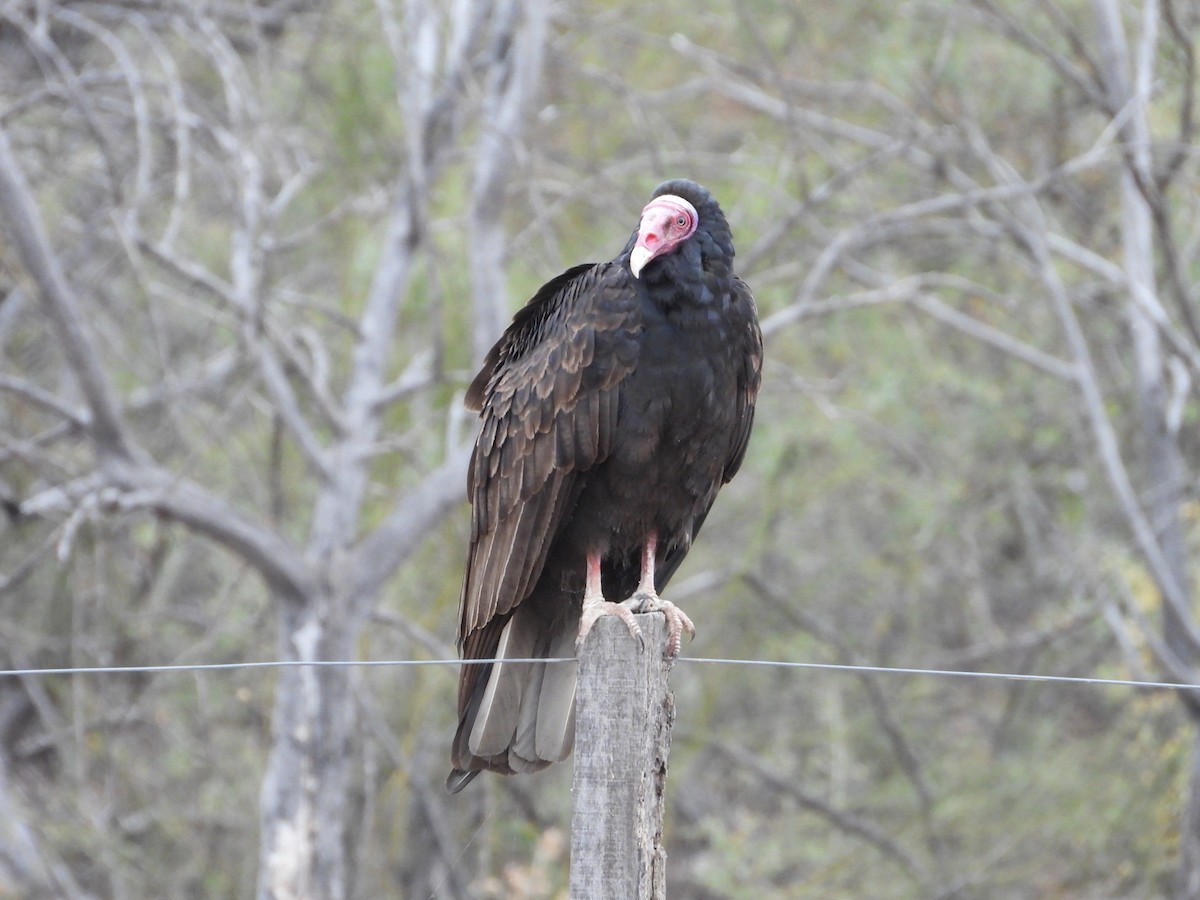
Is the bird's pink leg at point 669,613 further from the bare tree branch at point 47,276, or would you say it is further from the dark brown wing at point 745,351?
the bare tree branch at point 47,276

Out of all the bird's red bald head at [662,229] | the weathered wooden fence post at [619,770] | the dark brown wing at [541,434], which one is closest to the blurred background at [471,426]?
the dark brown wing at [541,434]

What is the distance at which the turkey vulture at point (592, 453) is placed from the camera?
2.86 metres

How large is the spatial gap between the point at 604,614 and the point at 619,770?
29cm

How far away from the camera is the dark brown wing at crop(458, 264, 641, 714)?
9.55 ft

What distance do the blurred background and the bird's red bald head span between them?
2.04 m

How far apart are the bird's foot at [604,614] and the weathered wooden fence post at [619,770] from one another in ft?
0.04

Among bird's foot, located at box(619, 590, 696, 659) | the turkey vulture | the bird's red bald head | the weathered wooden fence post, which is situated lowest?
the weathered wooden fence post

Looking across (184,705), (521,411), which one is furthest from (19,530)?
(521,411)

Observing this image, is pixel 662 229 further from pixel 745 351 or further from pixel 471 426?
pixel 471 426

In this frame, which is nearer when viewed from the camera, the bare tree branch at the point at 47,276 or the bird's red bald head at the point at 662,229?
the bird's red bald head at the point at 662,229

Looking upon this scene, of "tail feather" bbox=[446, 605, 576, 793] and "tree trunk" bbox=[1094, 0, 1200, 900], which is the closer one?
"tail feather" bbox=[446, 605, 576, 793]

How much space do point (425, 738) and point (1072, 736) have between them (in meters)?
4.01

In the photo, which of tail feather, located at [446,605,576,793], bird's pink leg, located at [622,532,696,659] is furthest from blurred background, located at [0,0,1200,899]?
bird's pink leg, located at [622,532,696,659]

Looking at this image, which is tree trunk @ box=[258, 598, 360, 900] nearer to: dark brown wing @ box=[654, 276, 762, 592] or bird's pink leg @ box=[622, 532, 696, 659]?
dark brown wing @ box=[654, 276, 762, 592]
